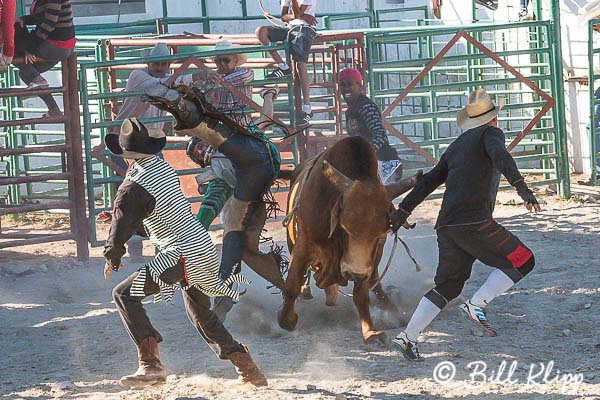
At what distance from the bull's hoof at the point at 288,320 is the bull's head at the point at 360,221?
1.99 feet

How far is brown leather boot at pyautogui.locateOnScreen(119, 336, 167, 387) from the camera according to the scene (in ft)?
17.6

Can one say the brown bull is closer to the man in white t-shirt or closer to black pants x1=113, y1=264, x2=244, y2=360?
black pants x1=113, y1=264, x2=244, y2=360

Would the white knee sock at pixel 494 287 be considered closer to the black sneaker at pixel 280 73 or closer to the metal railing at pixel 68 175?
the black sneaker at pixel 280 73

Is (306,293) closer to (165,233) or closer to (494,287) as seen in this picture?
(494,287)

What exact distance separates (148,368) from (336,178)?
1.50m

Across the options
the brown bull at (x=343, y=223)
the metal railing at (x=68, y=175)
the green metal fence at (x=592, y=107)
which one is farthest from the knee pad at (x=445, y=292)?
the green metal fence at (x=592, y=107)

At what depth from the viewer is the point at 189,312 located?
18.2 ft

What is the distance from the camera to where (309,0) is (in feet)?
36.1

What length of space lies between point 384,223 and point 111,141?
1520mm

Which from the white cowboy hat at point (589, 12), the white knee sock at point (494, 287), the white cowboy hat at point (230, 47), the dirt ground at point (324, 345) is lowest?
the dirt ground at point (324, 345)

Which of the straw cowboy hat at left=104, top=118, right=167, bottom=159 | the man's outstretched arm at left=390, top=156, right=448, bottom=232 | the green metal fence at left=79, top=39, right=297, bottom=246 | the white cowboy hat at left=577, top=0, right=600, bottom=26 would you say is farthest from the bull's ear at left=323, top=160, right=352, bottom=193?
the white cowboy hat at left=577, top=0, right=600, bottom=26

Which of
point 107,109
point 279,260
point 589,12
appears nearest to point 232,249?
point 279,260

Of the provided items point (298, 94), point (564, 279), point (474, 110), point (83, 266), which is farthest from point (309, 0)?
point (474, 110)

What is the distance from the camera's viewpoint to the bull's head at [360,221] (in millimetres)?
5805
